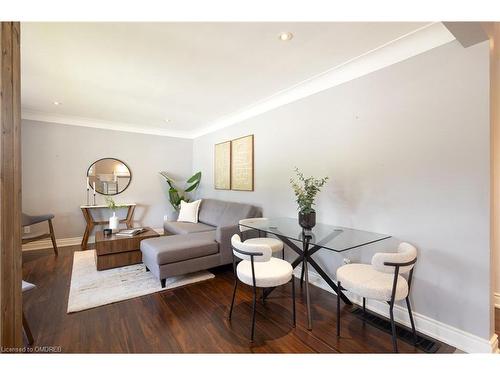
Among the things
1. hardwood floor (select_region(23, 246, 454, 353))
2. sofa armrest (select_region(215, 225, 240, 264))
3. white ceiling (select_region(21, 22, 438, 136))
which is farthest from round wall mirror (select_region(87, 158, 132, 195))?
sofa armrest (select_region(215, 225, 240, 264))

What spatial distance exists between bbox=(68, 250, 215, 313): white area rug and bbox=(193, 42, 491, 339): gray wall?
70.9 inches

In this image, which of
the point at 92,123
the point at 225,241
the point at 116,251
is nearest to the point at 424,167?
the point at 225,241

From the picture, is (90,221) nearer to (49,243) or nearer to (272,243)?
(49,243)

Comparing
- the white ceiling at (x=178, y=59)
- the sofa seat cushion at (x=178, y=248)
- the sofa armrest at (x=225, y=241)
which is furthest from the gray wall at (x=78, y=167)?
the sofa armrest at (x=225, y=241)

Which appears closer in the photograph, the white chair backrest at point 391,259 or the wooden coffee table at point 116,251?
Answer: the white chair backrest at point 391,259

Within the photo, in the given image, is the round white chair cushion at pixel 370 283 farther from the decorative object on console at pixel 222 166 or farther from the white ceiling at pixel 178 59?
the decorative object on console at pixel 222 166

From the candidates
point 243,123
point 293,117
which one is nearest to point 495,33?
point 293,117

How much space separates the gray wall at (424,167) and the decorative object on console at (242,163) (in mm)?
1251

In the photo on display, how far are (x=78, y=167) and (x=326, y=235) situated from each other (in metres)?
4.68

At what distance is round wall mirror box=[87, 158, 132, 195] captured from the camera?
4.42 metres

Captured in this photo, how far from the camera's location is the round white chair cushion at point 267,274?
176cm

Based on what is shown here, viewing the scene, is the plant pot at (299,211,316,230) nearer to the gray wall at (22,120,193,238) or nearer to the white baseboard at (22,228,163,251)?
the gray wall at (22,120,193,238)

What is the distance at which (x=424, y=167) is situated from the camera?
178 cm
